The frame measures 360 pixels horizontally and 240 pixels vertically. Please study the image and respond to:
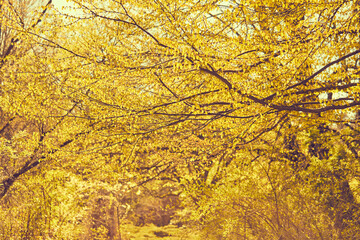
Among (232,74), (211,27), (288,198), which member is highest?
(211,27)

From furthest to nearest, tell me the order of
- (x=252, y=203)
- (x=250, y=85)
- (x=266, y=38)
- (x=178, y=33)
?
(x=252, y=203), (x=250, y=85), (x=266, y=38), (x=178, y=33)

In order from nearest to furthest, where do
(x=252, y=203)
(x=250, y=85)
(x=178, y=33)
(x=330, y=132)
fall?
1. (x=178, y=33)
2. (x=250, y=85)
3. (x=252, y=203)
4. (x=330, y=132)

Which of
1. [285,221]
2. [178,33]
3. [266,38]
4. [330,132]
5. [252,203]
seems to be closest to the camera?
[178,33]

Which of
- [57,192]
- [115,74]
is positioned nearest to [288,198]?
[115,74]

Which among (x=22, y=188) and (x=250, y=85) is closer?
(x=250, y=85)

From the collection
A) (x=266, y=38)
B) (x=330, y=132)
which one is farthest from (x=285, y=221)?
(x=266, y=38)

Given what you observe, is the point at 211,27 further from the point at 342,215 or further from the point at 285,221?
the point at 342,215

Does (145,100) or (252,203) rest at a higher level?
(145,100)

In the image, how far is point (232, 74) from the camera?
493 cm

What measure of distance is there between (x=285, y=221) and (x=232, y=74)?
3.11m

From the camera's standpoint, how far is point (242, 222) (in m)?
6.52

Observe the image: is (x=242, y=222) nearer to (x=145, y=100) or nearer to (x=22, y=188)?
(x=145, y=100)

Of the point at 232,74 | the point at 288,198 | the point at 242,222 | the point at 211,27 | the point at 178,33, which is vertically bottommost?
the point at 242,222

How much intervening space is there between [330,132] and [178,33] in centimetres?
564
